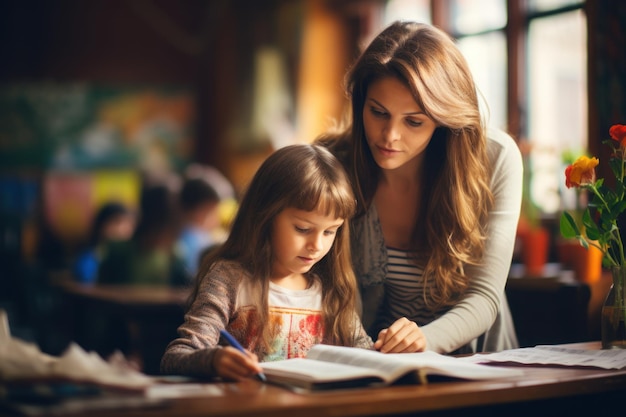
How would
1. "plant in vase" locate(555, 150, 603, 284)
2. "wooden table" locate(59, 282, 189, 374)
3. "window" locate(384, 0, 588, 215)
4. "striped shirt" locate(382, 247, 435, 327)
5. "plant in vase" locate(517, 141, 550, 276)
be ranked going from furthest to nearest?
"window" locate(384, 0, 588, 215)
"wooden table" locate(59, 282, 189, 374)
"plant in vase" locate(517, 141, 550, 276)
"plant in vase" locate(555, 150, 603, 284)
"striped shirt" locate(382, 247, 435, 327)

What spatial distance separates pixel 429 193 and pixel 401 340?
577 millimetres

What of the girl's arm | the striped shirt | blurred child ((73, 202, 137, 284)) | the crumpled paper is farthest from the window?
the crumpled paper

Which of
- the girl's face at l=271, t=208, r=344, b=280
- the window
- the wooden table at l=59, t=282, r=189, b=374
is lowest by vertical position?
the wooden table at l=59, t=282, r=189, b=374

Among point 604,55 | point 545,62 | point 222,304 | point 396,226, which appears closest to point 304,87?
point 545,62

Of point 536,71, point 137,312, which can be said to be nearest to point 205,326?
point 137,312

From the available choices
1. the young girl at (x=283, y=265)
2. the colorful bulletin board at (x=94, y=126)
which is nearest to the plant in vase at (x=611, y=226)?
the young girl at (x=283, y=265)

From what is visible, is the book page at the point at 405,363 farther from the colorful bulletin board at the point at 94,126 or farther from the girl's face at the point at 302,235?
the colorful bulletin board at the point at 94,126

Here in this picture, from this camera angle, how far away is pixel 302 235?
6.11 feet

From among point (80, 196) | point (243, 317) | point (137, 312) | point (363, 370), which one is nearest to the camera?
point (363, 370)

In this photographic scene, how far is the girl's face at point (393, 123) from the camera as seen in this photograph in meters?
1.95

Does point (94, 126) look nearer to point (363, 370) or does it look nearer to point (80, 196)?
point (80, 196)

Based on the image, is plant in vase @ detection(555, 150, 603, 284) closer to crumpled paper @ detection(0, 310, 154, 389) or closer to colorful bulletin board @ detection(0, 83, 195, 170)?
crumpled paper @ detection(0, 310, 154, 389)

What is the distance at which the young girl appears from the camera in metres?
1.85

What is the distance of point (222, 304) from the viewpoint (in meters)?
1.79
